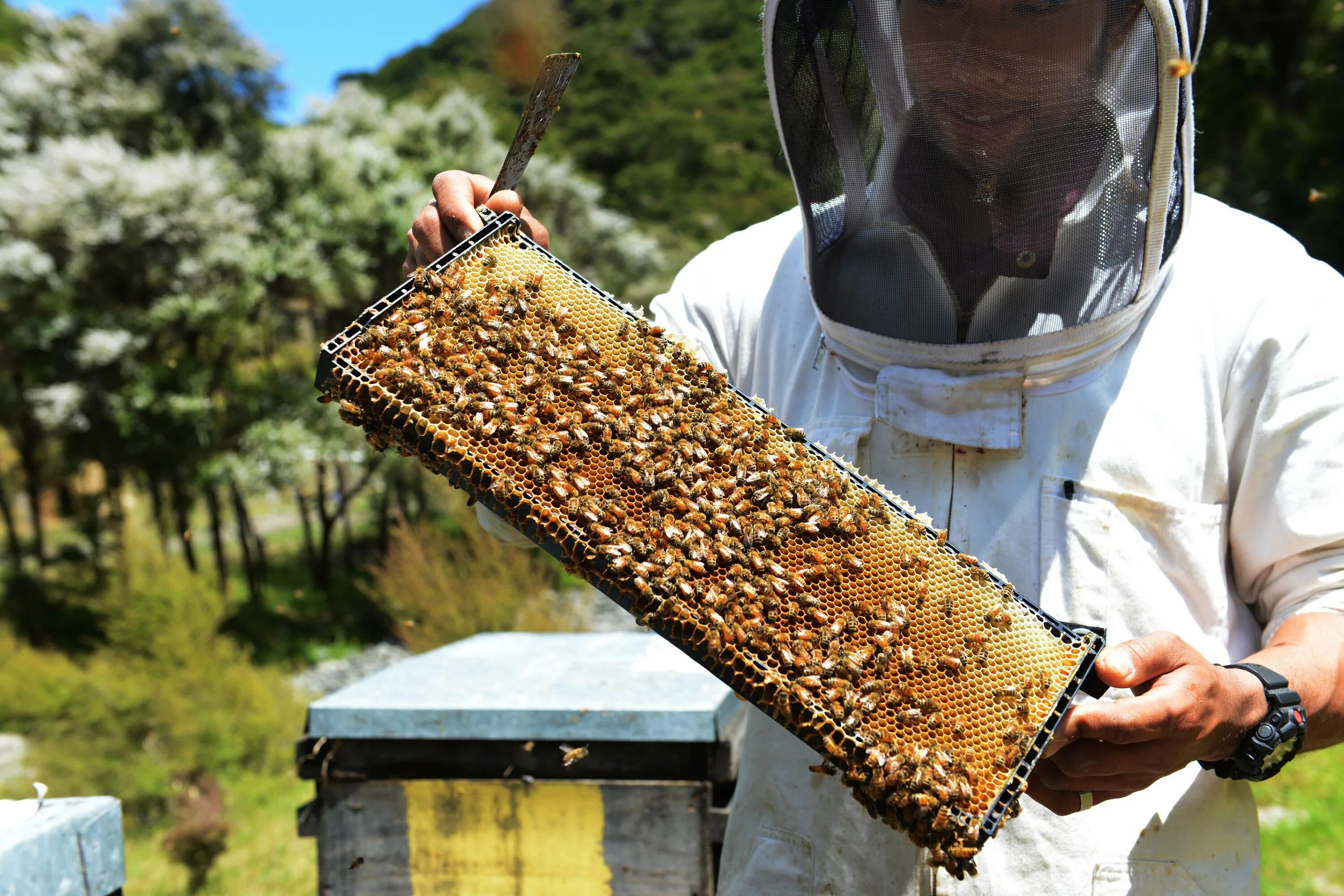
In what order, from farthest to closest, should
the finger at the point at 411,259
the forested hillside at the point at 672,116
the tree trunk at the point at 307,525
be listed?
the forested hillside at the point at 672,116
the tree trunk at the point at 307,525
the finger at the point at 411,259

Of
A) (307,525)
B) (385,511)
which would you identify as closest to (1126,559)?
(385,511)

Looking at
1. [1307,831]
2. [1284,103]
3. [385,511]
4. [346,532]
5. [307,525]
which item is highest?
[1284,103]

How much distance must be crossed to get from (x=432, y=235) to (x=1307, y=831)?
705cm

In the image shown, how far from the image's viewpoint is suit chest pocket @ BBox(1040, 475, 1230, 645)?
198cm

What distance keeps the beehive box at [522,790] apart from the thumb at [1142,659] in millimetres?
1570

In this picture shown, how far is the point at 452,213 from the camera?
2.14m

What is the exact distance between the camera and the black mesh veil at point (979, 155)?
196 cm

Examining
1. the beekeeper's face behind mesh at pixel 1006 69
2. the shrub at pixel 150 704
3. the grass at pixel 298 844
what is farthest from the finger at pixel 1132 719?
the shrub at pixel 150 704

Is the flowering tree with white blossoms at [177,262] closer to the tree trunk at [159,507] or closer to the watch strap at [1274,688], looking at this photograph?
the tree trunk at [159,507]

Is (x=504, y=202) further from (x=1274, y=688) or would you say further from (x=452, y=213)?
(x=1274, y=688)

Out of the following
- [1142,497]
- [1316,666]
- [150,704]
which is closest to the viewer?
[1316,666]

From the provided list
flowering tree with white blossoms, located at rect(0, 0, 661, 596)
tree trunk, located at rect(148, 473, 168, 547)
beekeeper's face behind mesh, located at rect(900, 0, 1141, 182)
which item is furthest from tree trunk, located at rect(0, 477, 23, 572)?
beekeeper's face behind mesh, located at rect(900, 0, 1141, 182)

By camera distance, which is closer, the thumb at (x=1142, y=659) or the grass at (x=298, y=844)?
the thumb at (x=1142, y=659)

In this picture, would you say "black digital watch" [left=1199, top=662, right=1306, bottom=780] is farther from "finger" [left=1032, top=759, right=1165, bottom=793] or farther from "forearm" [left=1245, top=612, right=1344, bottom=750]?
"finger" [left=1032, top=759, right=1165, bottom=793]
